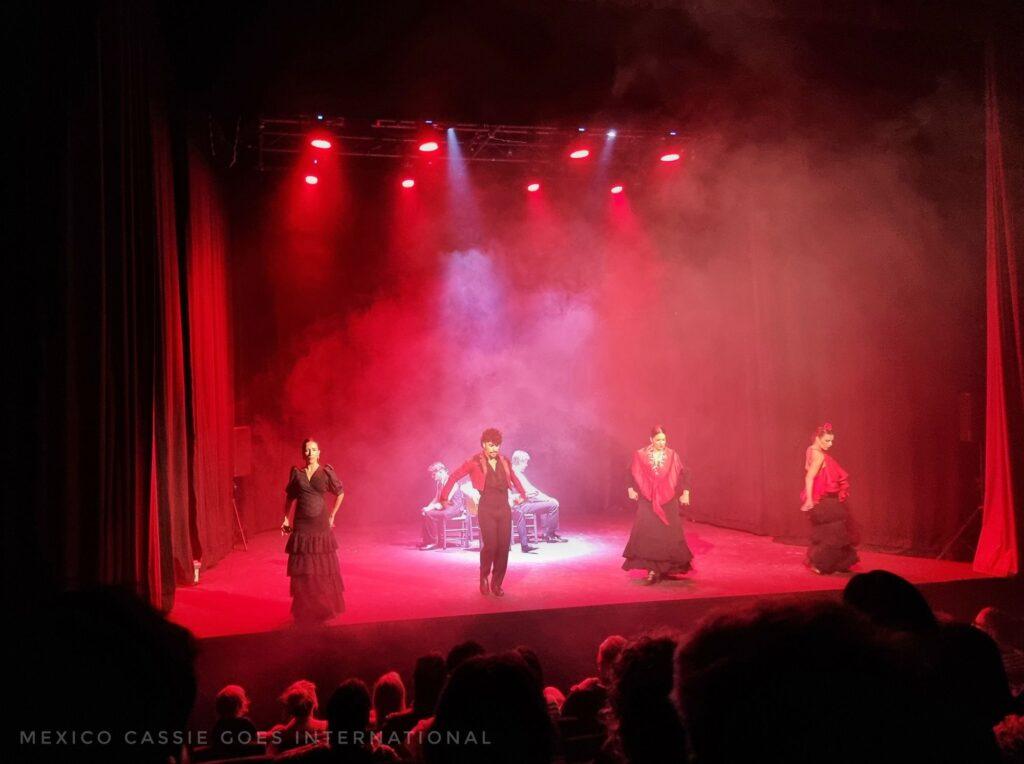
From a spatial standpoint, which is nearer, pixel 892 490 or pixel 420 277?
pixel 892 490

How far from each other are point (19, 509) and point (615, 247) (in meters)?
11.9

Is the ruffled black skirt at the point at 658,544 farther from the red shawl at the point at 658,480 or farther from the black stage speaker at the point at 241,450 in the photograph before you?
the black stage speaker at the point at 241,450

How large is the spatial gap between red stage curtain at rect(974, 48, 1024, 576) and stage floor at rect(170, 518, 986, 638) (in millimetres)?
636

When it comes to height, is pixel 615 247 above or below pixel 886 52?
below

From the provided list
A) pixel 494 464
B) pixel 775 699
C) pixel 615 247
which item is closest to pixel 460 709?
pixel 775 699

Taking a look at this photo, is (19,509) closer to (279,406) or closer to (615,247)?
(279,406)

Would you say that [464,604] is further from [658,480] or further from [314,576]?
[658,480]

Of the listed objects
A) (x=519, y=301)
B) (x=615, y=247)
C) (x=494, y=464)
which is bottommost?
(x=494, y=464)

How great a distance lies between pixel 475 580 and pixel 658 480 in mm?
2435

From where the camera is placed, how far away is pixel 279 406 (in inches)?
549

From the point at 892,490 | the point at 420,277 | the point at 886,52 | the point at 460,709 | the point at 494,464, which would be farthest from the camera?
the point at 420,277

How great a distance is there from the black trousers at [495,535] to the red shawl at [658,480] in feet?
5.54

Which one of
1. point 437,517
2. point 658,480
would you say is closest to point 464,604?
Result: point 658,480

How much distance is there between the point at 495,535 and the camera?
323 inches
